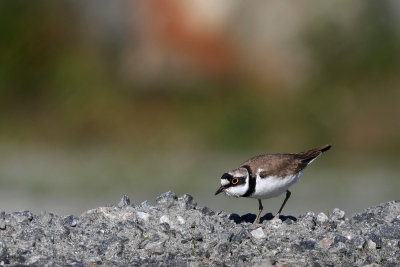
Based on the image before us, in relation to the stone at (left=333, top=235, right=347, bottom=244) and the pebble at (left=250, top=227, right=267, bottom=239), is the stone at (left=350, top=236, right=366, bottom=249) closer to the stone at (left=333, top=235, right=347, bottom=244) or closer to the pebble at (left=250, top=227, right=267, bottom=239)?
the stone at (left=333, top=235, right=347, bottom=244)

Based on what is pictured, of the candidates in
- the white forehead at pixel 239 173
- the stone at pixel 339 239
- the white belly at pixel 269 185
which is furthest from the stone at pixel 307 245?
the white forehead at pixel 239 173

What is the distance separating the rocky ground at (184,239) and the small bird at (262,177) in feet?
1.01

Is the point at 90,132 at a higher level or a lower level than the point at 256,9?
lower

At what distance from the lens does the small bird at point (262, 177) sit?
372 inches

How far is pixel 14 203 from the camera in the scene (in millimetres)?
16781

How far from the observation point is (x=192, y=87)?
21.4 metres

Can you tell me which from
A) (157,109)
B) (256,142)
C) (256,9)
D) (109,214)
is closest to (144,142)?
(157,109)

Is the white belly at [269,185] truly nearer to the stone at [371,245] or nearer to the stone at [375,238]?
the stone at [375,238]

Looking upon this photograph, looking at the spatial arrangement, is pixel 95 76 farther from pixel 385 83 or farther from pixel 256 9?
pixel 385 83

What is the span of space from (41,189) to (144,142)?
3.06 meters

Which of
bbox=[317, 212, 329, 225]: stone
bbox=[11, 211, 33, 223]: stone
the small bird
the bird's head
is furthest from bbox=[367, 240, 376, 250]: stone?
bbox=[11, 211, 33, 223]: stone

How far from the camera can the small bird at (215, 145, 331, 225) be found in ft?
31.0

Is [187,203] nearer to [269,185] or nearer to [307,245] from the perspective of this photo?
[269,185]

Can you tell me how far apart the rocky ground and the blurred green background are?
32.7 ft
